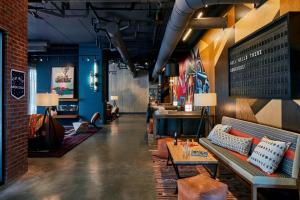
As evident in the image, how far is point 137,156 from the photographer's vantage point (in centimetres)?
621

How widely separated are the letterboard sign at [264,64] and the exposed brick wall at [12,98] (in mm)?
4117

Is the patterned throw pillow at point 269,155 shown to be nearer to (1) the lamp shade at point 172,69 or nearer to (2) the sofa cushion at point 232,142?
(2) the sofa cushion at point 232,142

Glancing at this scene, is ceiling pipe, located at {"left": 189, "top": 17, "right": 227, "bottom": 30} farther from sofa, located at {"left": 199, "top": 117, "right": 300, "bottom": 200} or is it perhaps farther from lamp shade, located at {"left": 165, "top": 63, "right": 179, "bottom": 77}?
lamp shade, located at {"left": 165, "top": 63, "right": 179, "bottom": 77}

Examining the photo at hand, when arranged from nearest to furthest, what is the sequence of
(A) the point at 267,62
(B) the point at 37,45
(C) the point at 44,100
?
(A) the point at 267,62 → (C) the point at 44,100 → (B) the point at 37,45

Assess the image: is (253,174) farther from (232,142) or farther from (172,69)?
(172,69)

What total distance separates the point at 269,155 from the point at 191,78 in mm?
7443

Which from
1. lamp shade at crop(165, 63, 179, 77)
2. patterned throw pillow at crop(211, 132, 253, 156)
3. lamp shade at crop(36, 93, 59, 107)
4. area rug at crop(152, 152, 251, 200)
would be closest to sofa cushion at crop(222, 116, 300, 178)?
patterned throw pillow at crop(211, 132, 253, 156)

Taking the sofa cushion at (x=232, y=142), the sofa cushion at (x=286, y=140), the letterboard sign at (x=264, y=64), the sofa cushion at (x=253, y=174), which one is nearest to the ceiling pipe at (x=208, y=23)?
the letterboard sign at (x=264, y=64)

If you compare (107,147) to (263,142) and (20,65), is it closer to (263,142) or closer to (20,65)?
(20,65)

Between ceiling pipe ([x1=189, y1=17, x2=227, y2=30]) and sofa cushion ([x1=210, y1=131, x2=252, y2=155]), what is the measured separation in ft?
8.02

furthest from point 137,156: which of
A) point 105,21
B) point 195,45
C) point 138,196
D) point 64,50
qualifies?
point 64,50

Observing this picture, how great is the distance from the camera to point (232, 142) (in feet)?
14.6

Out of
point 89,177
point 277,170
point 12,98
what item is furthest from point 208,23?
point 12,98

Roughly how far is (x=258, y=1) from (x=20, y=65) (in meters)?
4.18
